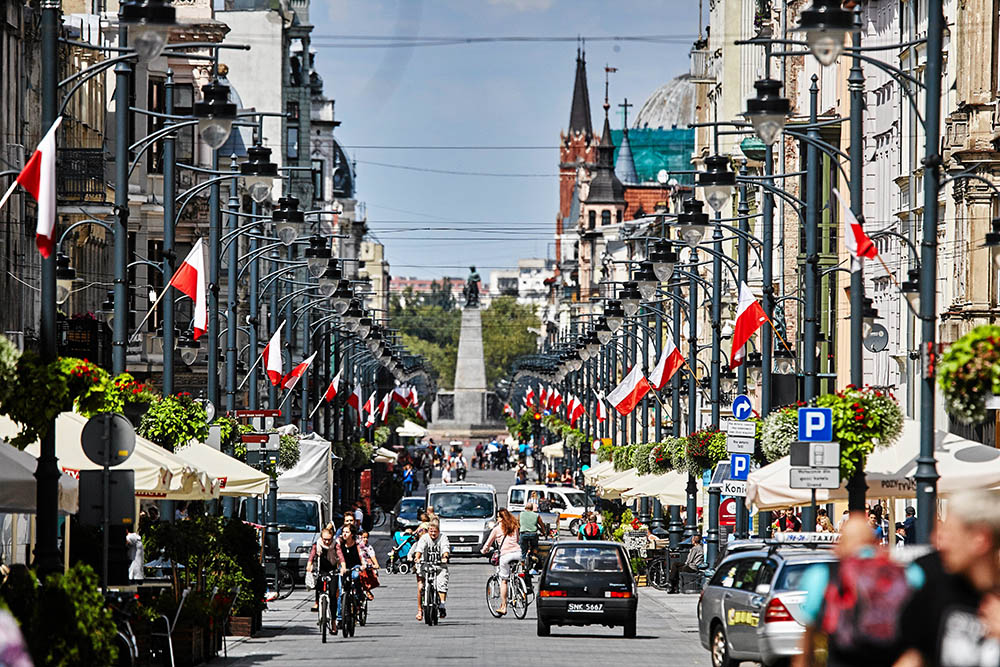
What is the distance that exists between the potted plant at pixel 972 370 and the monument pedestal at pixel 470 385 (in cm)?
15211

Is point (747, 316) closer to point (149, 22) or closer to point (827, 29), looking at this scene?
point (827, 29)

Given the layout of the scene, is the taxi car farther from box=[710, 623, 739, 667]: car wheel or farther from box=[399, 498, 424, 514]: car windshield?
box=[399, 498, 424, 514]: car windshield

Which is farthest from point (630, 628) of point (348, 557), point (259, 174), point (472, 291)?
point (472, 291)

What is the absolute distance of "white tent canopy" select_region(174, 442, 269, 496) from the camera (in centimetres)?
2893

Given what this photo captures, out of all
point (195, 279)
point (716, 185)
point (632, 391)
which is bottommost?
point (632, 391)

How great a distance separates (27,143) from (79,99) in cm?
1205

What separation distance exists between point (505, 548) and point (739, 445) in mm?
4983

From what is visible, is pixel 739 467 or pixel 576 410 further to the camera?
pixel 576 410

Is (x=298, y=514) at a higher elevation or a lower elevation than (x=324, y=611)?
higher

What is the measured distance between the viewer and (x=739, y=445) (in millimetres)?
31578

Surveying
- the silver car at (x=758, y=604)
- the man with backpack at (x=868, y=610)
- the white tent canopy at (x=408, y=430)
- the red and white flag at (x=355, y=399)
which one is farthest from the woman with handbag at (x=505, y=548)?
the white tent canopy at (x=408, y=430)

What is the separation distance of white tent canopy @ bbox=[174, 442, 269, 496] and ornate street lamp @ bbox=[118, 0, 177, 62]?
414 inches

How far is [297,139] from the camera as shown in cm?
10181

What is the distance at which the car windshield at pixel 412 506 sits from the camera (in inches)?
2306
